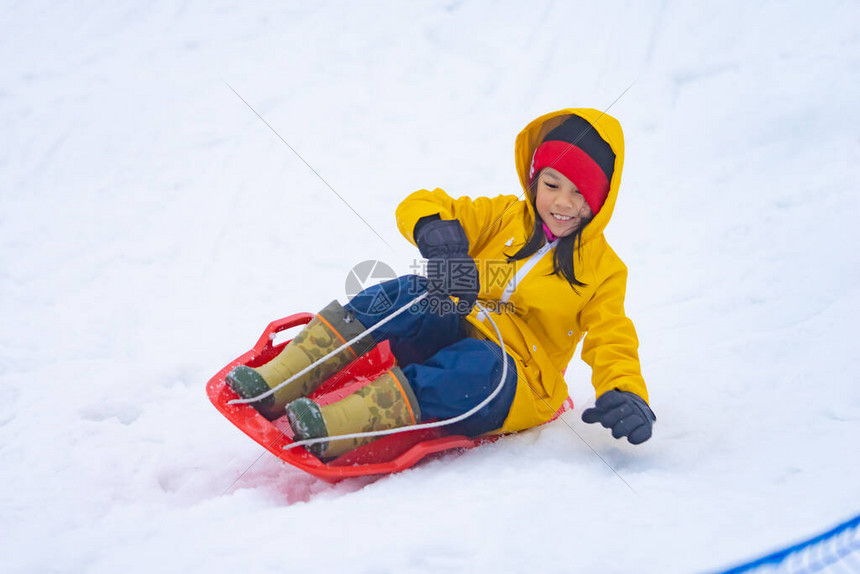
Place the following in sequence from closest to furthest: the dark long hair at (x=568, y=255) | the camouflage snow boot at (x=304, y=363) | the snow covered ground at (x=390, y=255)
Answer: the snow covered ground at (x=390, y=255) → the camouflage snow boot at (x=304, y=363) → the dark long hair at (x=568, y=255)

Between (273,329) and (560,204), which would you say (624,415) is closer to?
(560,204)

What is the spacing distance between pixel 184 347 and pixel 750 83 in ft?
10.4

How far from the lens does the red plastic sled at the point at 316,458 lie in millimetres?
1452

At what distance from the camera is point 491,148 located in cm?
373

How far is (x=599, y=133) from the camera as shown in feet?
5.29

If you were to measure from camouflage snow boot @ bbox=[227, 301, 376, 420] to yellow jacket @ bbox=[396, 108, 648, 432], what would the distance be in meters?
0.29

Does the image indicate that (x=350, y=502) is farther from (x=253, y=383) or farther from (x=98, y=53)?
(x=98, y=53)

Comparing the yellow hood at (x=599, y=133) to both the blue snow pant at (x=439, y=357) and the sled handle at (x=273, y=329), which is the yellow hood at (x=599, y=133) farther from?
the sled handle at (x=273, y=329)

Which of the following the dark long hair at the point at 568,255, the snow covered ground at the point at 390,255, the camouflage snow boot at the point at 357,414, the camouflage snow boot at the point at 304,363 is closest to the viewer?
the snow covered ground at the point at 390,255

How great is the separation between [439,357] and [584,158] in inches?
23.5

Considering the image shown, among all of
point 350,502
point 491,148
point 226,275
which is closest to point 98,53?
point 226,275

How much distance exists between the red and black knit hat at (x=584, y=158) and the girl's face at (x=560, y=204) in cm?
2

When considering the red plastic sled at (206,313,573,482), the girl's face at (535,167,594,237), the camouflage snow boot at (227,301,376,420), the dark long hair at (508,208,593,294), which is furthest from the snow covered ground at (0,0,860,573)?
the girl's face at (535,167,594,237)

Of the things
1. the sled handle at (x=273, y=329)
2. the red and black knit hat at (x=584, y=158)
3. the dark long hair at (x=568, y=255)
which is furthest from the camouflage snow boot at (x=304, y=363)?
the red and black knit hat at (x=584, y=158)
